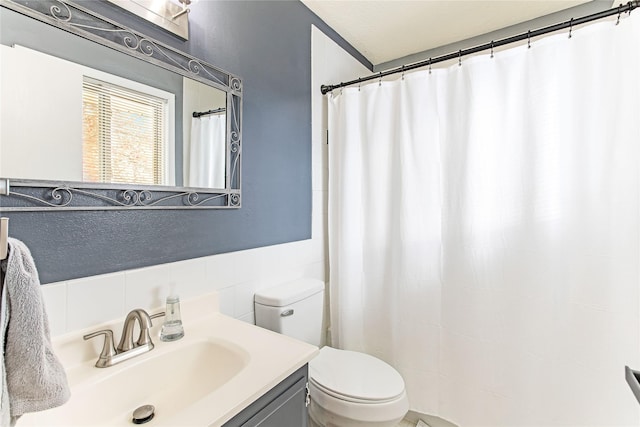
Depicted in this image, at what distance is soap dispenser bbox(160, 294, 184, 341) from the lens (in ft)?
3.18

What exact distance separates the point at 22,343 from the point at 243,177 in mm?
906

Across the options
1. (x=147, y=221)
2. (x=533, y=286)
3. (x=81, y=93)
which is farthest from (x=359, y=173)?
(x=81, y=93)

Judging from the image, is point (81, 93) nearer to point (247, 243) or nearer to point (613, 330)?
point (247, 243)

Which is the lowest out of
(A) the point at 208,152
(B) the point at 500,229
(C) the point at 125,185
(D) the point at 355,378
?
(D) the point at 355,378

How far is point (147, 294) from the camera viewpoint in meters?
0.97

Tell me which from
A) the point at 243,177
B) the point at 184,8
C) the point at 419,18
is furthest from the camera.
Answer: the point at 419,18

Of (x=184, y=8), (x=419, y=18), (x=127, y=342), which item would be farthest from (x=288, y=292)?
(x=419, y=18)

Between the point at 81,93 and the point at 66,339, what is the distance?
27.1 inches

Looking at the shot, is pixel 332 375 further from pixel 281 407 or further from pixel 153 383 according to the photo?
pixel 153 383

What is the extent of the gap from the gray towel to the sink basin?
23 centimetres

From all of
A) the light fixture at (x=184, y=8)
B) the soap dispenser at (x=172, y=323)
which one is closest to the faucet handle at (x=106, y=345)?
the soap dispenser at (x=172, y=323)

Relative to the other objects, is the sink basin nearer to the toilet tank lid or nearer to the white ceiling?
the toilet tank lid

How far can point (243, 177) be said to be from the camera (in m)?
1.31

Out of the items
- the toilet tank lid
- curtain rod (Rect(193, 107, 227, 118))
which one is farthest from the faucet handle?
curtain rod (Rect(193, 107, 227, 118))
